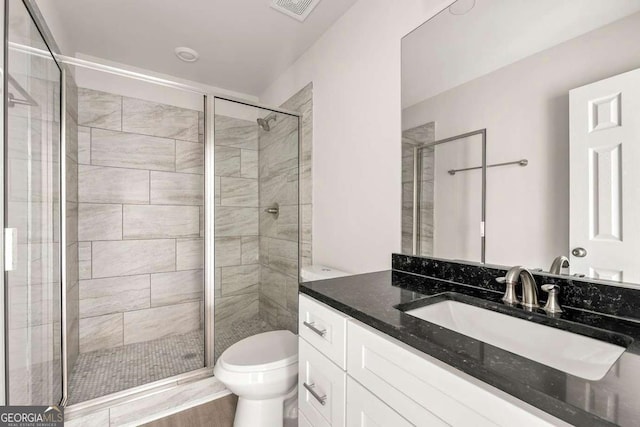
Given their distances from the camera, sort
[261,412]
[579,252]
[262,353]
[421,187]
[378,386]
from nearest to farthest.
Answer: [378,386] → [579,252] → [421,187] → [261,412] → [262,353]

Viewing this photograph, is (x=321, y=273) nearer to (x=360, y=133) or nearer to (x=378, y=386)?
(x=360, y=133)

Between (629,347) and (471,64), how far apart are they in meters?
1.00

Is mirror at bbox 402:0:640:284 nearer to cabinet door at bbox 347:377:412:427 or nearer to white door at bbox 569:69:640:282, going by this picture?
white door at bbox 569:69:640:282

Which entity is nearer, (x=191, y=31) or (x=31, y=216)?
(x=31, y=216)

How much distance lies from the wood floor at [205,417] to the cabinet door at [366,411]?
1169mm

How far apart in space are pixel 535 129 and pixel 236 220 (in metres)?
1.67

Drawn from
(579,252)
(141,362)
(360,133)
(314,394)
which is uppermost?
(360,133)

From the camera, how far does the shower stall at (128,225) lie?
1205 mm

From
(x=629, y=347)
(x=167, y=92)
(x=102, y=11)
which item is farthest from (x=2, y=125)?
(x=629, y=347)

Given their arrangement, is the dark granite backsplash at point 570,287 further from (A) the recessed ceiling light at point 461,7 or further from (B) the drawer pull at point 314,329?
(A) the recessed ceiling light at point 461,7

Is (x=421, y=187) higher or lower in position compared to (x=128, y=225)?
higher

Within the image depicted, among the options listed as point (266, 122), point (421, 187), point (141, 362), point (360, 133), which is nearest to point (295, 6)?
point (266, 122)

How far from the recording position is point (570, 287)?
2.69 feet
